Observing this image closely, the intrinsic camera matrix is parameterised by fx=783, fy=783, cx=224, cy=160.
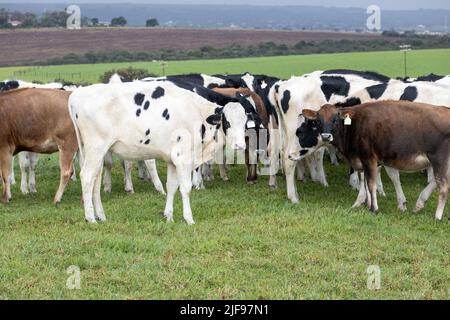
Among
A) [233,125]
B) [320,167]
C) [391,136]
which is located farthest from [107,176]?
[391,136]

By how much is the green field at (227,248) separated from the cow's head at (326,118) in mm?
1164

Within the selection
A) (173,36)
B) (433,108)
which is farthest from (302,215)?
(173,36)

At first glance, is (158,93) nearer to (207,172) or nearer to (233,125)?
(233,125)

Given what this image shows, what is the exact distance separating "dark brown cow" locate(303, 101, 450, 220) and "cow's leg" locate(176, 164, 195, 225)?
2.19m

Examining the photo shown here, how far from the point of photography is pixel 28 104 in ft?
43.0

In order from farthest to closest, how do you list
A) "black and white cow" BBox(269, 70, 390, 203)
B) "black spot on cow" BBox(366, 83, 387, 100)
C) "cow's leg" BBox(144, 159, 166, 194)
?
"cow's leg" BBox(144, 159, 166, 194) < "black spot on cow" BBox(366, 83, 387, 100) < "black and white cow" BBox(269, 70, 390, 203)

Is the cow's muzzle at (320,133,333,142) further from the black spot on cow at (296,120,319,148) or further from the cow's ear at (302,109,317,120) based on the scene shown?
the black spot on cow at (296,120,319,148)

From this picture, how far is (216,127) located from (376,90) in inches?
134

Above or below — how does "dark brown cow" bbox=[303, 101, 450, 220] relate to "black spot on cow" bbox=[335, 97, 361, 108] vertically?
below

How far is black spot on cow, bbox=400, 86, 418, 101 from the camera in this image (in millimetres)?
13625

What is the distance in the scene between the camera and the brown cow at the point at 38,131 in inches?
511

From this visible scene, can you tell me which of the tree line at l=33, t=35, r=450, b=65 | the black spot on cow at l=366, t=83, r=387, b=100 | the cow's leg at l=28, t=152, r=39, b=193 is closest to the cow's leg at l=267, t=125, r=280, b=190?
the black spot on cow at l=366, t=83, r=387, b=100

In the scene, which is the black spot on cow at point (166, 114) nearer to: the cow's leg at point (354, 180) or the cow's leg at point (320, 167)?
the cow's leg at point (320, 167)

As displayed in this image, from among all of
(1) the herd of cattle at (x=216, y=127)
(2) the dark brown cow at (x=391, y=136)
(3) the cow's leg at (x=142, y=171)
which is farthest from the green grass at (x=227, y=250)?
(3) the cow's leg at (x=142, y=171)
